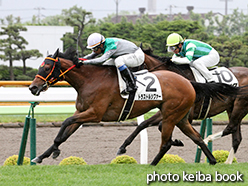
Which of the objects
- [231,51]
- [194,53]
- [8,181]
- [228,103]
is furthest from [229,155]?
[231,51]

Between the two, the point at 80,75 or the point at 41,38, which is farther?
the point at 41,38

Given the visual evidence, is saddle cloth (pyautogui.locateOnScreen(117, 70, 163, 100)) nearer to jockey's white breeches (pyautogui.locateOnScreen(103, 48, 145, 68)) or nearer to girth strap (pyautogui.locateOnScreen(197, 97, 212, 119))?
jockey's white breeches (pyautogui.locateOnScreen(103, 48, 145, 68))

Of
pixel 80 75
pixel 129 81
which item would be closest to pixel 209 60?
pixel 129 81

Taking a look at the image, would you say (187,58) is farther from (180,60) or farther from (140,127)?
(140,127)

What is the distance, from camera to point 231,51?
61.5 ft

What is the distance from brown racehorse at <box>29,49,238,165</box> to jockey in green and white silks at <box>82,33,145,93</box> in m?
0.14

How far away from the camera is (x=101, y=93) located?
4441 millimetres

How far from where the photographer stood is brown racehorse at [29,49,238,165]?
4.37m

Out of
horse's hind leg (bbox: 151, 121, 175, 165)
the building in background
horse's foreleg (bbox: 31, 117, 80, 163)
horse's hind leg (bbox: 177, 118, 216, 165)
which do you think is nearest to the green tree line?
the building in background

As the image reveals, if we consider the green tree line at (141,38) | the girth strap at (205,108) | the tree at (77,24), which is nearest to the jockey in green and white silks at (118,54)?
the girth strap at (205,108)

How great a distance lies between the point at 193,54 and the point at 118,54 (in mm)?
1197

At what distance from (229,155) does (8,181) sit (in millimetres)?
2814

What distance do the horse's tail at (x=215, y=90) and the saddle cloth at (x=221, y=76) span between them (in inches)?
13.2

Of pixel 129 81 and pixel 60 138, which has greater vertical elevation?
pixel 129 81
